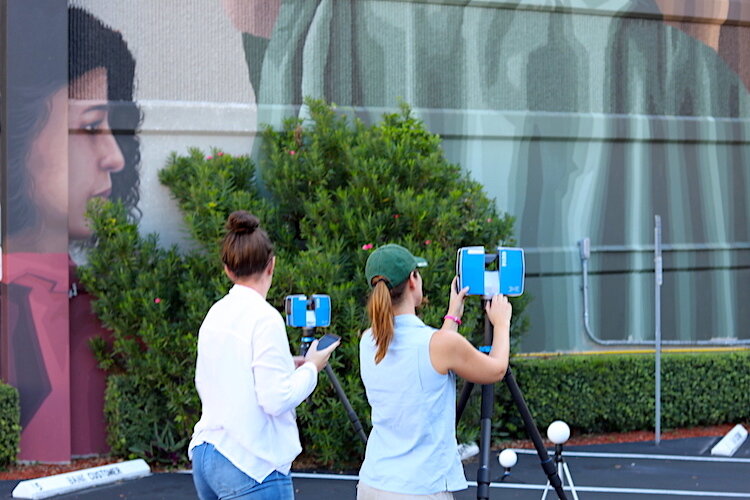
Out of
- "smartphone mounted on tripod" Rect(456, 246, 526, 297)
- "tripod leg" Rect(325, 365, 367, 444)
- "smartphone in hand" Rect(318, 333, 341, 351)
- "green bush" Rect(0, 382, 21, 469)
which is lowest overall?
"green bush" Rect(0, 382, 21, 469)

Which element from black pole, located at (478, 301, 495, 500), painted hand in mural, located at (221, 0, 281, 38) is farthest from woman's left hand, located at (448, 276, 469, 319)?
painted hand in mural, located at (221, 0, 281, 38)

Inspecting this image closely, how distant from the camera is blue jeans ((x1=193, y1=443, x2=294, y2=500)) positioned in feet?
12.3

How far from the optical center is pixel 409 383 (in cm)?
394

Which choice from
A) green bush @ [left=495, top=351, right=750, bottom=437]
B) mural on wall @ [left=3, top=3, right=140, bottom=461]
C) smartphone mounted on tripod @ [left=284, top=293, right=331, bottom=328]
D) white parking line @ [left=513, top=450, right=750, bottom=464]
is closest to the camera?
smartphone mounted on tripod @ [left=284, top=293, right=331, bottom=328]

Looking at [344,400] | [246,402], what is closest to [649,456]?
[344,400]

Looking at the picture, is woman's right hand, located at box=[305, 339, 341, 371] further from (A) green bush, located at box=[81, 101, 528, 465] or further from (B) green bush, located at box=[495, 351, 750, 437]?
(B) green bush, located at box=[495, 351, 750, 437]

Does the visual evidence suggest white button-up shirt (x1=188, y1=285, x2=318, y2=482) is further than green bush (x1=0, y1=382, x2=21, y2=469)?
No

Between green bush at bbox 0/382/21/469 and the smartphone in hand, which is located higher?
the smartphone in hand

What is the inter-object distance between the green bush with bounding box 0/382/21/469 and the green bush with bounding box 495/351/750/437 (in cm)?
463

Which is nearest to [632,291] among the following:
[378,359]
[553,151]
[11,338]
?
[553,151]

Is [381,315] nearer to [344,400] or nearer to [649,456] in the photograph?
[344,400]

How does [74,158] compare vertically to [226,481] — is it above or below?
above

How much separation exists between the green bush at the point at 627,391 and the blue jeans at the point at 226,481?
651 cm

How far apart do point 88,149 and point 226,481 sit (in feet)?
22.0
